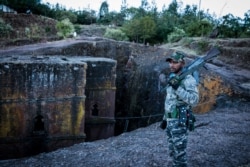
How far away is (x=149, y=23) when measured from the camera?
84.2 feet

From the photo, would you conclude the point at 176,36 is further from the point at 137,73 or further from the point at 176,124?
the point at 176,124

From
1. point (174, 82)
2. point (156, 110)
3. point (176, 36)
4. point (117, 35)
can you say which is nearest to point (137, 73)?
point (156, 110)

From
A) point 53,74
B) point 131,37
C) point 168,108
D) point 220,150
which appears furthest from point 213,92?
point 131,37

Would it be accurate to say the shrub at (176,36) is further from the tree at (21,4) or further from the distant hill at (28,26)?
the tree at (21,4)

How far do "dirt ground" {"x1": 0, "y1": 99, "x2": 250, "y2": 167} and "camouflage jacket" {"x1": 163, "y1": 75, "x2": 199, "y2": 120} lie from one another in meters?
2.09

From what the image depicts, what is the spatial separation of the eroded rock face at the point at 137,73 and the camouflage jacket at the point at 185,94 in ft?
25.5

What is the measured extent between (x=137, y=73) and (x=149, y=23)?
10676mm

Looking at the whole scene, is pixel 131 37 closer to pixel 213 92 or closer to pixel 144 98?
pixel 144 98

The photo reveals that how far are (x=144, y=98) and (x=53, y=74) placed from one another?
6.19 m

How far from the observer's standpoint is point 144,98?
Answer: 1524 cm

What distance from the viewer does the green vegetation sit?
2249 cm

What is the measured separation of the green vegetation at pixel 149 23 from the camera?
73.8 ft

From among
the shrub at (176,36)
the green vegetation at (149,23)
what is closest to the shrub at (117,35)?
the green vegetation at (149,23)

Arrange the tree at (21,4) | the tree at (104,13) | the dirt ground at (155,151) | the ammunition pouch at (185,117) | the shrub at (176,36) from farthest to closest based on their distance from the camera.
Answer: the tree at (104,13) < the tree at (21,4) < the shrub at (176,36) < the dirt ground at (155,151) < the ammunition pouch at (185,117)
